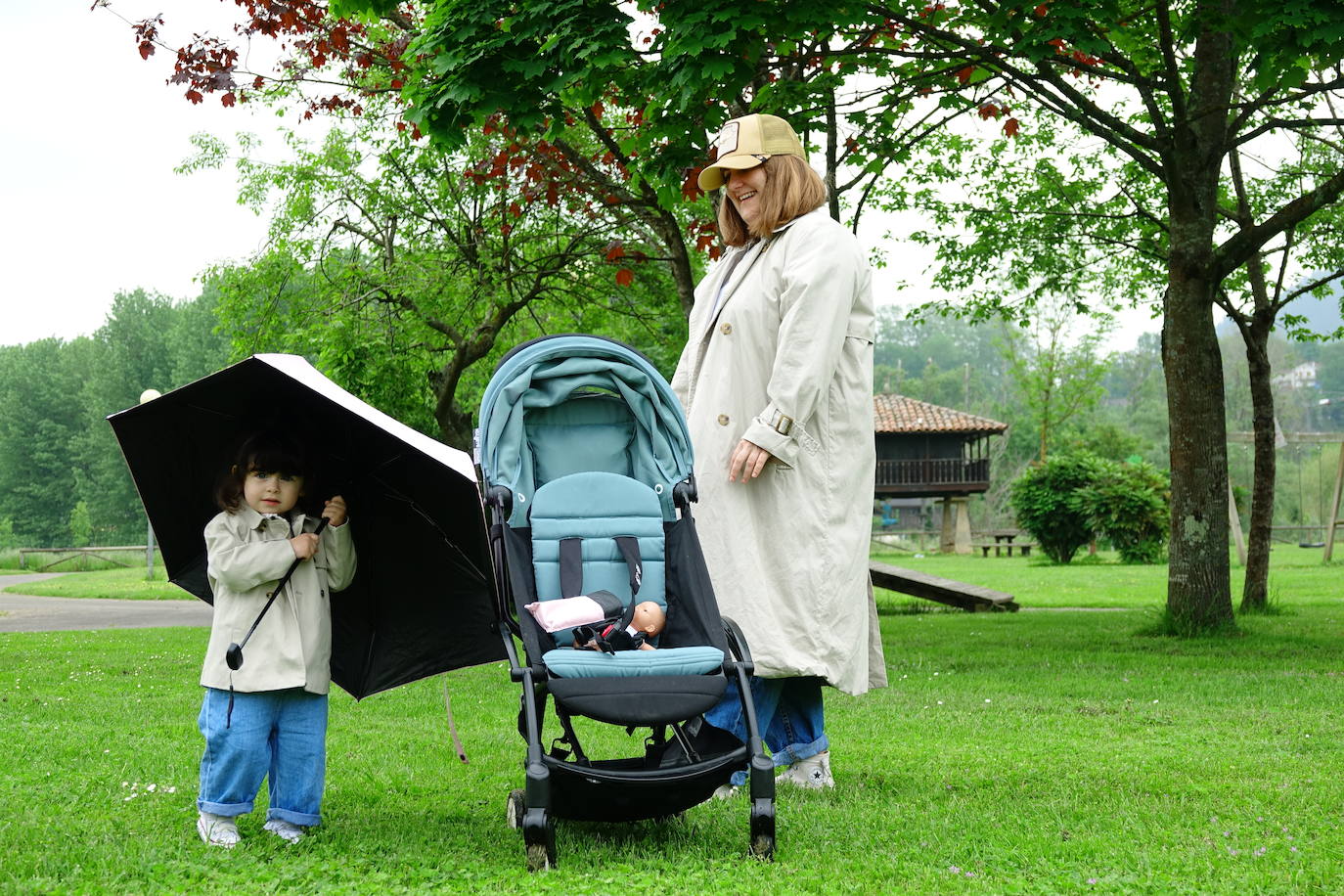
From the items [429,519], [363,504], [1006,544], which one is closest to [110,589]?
[363,504]

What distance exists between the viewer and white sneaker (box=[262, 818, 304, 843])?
4016mm

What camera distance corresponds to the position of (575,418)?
170 inches

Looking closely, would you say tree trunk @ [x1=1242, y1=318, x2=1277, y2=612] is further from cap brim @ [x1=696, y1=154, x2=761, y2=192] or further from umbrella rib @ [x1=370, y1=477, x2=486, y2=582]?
umbrella rib @ [x1=370, y1=477, x2=486, y2=582]

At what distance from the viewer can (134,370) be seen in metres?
68.6

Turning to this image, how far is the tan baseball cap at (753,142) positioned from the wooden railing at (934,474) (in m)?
43.1

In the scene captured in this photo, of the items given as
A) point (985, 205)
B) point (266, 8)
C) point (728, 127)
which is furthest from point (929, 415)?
point (728, 127)

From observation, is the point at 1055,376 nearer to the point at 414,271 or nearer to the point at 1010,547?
the point at 1010,547

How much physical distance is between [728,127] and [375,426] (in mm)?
1805

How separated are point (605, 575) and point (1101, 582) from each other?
762 inches

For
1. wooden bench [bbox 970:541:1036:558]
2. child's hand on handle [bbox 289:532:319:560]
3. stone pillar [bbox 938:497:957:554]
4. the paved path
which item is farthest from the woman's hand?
stone pillar [bbox 938:497:957:554]

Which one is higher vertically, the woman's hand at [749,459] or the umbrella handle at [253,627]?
the woman's hand at [749,459]

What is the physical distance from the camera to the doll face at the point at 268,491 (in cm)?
409

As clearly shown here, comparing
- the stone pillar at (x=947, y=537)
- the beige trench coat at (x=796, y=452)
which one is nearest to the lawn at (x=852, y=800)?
the beige trench coat at (x=796, y=452)

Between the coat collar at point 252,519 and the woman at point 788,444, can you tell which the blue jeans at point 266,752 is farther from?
the woman at point 788,444
